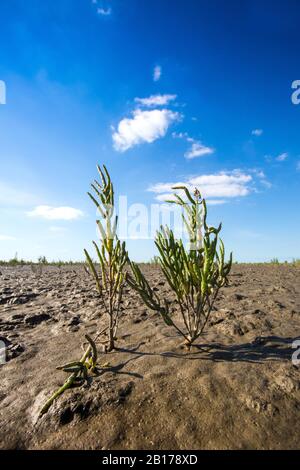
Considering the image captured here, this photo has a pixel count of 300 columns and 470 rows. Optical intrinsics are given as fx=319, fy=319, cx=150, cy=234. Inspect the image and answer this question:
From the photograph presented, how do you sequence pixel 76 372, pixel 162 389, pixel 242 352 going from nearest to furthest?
pixel 162 389 < pixel 76 372 < pixel 242 352

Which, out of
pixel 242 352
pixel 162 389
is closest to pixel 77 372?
pixel 162 389

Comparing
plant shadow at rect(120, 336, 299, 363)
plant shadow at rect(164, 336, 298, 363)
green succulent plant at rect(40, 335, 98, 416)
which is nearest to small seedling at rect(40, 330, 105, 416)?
green succulent plant at rect(40, 335, 98, 416)

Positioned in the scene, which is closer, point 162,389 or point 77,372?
point 162,389

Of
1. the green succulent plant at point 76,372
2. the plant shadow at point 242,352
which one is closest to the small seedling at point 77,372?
the green succulent plant at point 76,372

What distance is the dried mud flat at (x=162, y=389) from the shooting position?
1.63m

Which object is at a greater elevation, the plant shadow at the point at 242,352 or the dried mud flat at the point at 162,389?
the plant shadow at the point at 242,352

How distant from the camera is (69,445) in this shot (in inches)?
63.9

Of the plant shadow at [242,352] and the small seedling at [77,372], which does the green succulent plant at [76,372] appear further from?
the plant shadow at [242,352]

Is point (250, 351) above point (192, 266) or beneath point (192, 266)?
beneath

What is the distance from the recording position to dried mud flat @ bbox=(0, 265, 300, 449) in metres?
1.63

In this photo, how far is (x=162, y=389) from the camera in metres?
1.96

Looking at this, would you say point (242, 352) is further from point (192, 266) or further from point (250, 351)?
point (192, 266)
